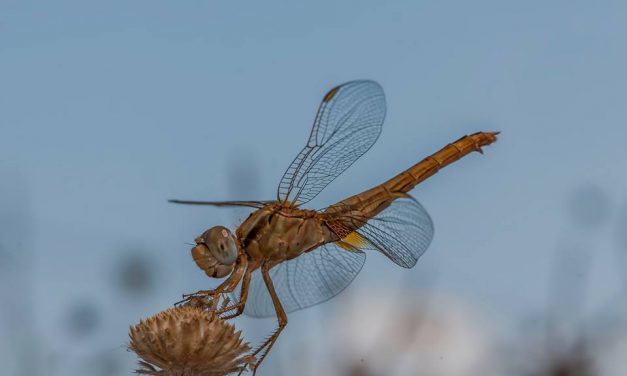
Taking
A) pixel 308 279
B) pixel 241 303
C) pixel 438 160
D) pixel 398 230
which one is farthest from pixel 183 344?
pixel 438 160

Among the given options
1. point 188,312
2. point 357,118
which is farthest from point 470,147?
point 188,312

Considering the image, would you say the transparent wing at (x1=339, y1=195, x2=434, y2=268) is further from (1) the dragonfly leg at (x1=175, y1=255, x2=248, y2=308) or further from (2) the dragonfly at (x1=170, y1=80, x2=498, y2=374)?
(1) the dragonfly leg at (x1=175, y1=255, x2=248, y2=308)

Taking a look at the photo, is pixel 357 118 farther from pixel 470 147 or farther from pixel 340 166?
pixel 470 147

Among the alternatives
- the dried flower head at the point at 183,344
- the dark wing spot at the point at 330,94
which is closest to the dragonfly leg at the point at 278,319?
the dried flower head at the point at 183,344

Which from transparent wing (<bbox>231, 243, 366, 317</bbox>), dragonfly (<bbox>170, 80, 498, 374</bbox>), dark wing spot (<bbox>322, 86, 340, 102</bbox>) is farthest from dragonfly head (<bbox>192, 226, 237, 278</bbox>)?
dark wing spot (<bbox>322, 86, 340, 102</bbox>)

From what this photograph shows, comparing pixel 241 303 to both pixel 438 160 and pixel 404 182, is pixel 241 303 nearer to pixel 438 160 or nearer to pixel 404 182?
pixel 404 182

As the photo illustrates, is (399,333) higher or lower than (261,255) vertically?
lower
